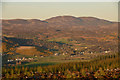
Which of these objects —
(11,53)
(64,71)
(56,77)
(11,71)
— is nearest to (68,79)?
(56,77)

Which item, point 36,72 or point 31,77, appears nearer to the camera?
point 31,77

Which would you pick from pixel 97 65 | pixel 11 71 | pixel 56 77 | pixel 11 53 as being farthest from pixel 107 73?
pixel 11 53

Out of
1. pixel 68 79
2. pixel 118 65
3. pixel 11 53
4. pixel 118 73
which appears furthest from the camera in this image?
pixel 11 53

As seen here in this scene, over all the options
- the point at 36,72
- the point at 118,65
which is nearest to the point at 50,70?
the point at 36,72

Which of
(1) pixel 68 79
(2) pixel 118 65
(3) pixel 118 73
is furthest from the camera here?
(2) pixel 118 65

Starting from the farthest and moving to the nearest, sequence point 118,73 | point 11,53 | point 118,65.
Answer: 1. point 11,53
2. point 118,65
3. point 118,73

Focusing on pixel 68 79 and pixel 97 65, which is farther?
pixel 97 65

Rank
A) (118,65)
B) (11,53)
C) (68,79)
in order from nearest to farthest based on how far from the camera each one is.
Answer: (68,79), (118,65), (11,53)

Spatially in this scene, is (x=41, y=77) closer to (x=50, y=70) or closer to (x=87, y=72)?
(x=50, y=70)

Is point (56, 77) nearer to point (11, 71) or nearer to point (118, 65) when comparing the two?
point (11, 71)
